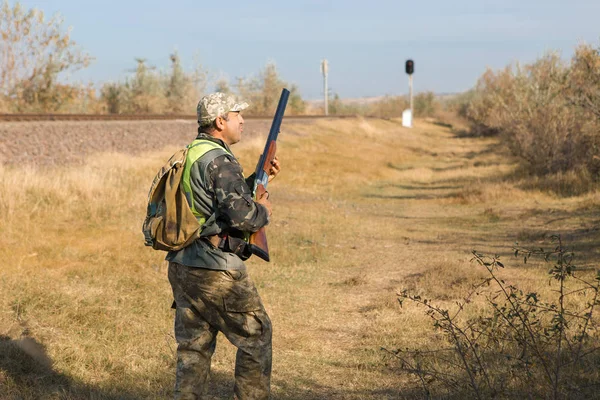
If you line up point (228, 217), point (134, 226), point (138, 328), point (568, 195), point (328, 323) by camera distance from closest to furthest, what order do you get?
point (228, 217), point (138, 328), point (328, 323), point (134, 226), point (568, 195)

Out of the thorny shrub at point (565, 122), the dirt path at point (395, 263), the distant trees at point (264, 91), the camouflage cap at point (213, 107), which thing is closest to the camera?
the camouflage cap at point (213, 107)

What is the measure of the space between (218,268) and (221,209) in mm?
315

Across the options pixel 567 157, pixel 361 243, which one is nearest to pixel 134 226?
pixel 361 243

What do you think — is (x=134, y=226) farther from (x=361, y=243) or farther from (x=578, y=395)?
(x=578, y=395)

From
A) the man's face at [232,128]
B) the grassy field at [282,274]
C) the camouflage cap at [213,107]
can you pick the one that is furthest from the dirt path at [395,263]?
the camouflage cap at [213,107]

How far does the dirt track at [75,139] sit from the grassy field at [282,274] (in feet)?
2.67

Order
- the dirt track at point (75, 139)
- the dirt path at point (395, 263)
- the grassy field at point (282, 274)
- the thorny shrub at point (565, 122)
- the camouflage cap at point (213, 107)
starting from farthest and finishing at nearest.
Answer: the thorny shrub at point (565, 122), the dirt track at point (75, 139), the dirt path at point (395, 263), the grassy field at point (282, 274), the camouflage cap at point (213, 107)

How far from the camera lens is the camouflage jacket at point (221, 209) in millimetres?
3662

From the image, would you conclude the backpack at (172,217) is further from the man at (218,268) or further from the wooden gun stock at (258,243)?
the wooden gun stock at (258,243)

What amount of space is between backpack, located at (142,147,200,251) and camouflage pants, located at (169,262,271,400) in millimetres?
172

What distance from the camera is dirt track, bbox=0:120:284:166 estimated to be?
14195 millimetres

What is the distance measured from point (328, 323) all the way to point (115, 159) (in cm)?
1002

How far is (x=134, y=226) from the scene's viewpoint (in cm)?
1036

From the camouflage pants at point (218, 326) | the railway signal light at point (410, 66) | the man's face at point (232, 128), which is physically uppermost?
the railway signal light at point (410, 66)
